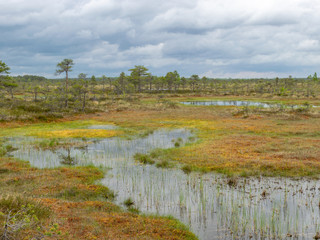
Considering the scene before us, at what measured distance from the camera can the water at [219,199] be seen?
404 inches

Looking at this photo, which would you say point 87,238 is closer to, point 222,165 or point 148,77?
point 222,165

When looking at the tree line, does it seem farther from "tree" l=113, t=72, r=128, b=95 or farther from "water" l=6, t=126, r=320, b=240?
"water" l=6, t=126, r=320, b=240

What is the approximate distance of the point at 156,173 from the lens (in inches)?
672

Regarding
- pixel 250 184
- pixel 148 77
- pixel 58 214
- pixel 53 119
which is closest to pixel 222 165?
pixel 250 184

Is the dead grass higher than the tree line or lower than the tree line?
lower

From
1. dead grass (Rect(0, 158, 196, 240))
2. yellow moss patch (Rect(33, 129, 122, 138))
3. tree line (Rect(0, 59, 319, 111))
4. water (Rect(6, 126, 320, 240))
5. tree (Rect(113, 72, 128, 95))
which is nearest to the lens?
dead grass (Rect(0, 158, 196, 240))

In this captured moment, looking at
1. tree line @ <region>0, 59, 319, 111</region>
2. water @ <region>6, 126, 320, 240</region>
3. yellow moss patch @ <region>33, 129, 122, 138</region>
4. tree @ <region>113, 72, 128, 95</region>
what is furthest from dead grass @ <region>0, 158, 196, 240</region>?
tree @ <region>113, 72, 128, 95</region>

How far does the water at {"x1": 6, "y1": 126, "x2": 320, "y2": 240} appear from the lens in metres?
10.2

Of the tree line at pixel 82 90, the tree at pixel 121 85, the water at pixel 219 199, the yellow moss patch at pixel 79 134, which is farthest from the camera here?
the tree at pixel 121 85

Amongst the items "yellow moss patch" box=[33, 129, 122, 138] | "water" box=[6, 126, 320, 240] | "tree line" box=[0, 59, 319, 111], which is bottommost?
"water" box=[6, 126, 320, 240]

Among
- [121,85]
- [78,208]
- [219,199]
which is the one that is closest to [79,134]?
[78,208]

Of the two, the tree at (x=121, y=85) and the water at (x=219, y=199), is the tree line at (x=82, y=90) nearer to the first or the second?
the tree at (x=121, y=85)

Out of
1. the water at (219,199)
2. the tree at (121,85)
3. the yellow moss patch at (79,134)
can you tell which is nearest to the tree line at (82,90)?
the tree at (121,85)

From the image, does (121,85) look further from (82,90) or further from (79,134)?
(79,134)
